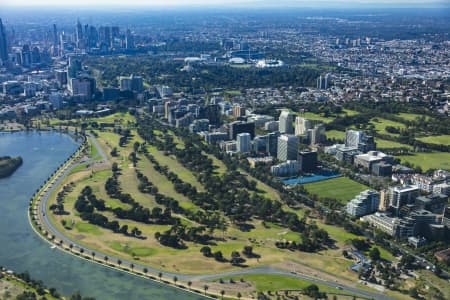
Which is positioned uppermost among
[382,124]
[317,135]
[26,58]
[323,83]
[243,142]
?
[26,58]

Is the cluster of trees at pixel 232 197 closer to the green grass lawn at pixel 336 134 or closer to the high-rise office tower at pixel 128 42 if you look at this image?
the green grass lawn at pixel 336 134

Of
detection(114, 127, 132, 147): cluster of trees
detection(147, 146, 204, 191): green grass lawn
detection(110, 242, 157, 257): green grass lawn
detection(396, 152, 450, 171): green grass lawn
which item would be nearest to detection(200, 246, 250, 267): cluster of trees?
detection(110, 242, 157, 257): green grass lawn

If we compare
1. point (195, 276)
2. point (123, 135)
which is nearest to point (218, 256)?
point (195, 276)

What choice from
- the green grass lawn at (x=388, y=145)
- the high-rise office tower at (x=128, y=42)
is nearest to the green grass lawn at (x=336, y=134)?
the green grass lawn at (x=388, y=145)

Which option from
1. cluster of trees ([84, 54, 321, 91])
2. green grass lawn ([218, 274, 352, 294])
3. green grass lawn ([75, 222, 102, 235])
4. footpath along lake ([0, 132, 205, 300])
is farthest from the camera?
cluster of trees ([84, 54, 321, 91])

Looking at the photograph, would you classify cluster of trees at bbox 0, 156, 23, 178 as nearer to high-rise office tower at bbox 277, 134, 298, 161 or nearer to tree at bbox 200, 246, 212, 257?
tree at bbox 200, 246, 212, 257

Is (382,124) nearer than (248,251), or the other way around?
(248,251)

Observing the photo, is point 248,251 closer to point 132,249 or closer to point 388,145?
point 132,249

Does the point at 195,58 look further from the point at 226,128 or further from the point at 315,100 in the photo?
the point at 226,128
